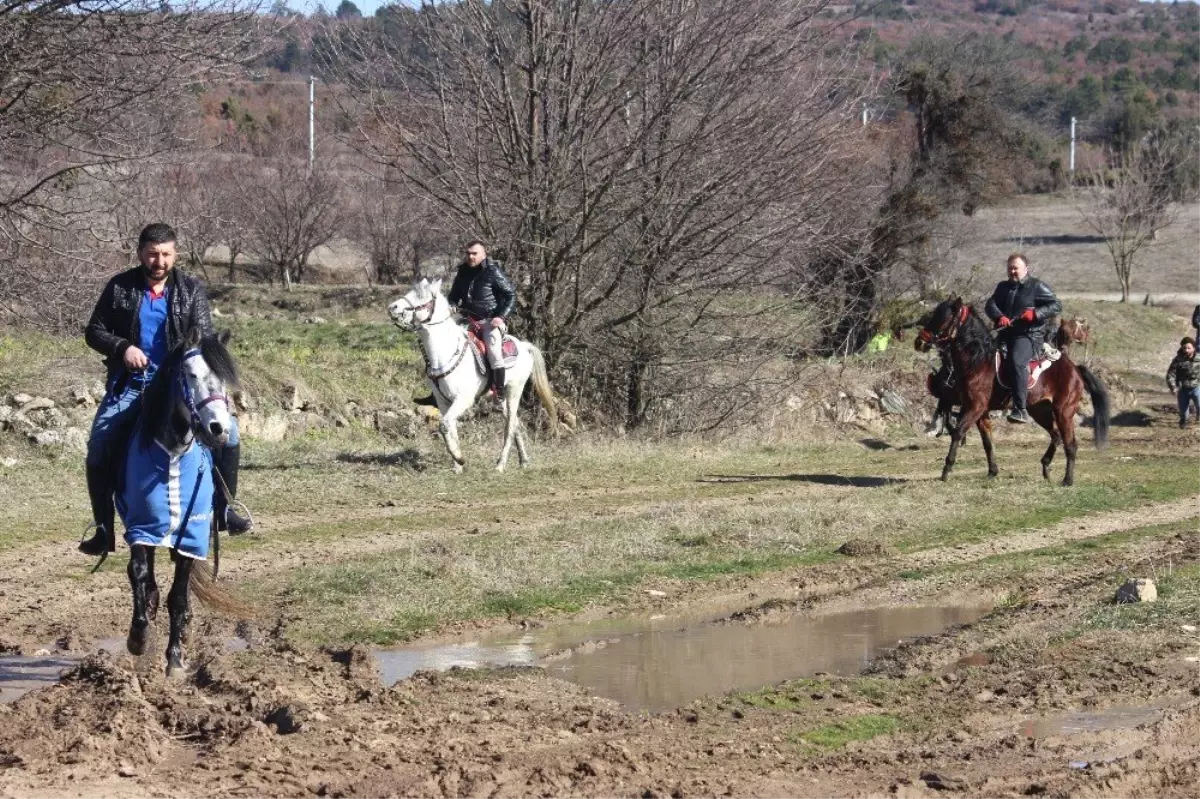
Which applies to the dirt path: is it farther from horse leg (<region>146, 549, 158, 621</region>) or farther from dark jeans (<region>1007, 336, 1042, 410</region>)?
dark jeans (<region>1007, 336, 1042, 410</region>)

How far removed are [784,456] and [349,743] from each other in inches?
598

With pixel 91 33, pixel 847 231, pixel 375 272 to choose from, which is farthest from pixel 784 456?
pixel 375 272

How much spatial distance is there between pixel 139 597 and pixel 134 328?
1512 millimetres

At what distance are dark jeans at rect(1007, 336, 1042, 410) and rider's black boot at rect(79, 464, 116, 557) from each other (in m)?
12.4

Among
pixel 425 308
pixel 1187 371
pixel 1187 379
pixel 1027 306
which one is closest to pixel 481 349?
pixel 425 308

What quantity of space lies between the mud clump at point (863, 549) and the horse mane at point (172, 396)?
22.1ft

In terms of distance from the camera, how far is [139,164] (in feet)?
60.1

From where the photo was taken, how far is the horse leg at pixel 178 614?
28.0 ft

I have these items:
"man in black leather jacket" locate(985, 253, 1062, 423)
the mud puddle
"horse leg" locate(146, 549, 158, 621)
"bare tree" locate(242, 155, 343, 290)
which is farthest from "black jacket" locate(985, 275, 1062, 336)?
"bare tree" locate(242, 155, 343, 290)

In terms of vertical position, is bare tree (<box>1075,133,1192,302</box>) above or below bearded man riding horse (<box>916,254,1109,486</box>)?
above

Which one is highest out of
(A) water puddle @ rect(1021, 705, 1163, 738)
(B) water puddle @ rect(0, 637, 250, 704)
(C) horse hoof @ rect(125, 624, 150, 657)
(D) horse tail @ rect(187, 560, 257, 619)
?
(D) horse tail @ rect(187, 560, 257, 619)

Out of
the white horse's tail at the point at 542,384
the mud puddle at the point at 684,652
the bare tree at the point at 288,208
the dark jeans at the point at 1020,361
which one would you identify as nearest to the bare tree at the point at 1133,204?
the bare tree at the point at 288,208

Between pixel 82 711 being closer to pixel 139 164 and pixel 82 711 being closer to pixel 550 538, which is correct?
pixel 550 538

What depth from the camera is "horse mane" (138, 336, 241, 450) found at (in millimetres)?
8180
